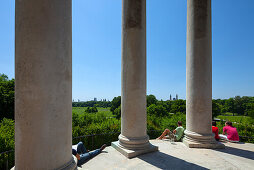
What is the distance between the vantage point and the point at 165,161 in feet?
131

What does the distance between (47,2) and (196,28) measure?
49652 mm

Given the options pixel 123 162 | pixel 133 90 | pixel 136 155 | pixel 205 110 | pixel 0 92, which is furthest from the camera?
pixel 0 92

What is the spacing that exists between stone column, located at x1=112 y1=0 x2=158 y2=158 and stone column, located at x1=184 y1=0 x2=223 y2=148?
17.9 metres

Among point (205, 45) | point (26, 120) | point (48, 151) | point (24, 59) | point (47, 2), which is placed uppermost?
point (205, 45)

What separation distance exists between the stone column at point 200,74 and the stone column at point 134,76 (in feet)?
58.6

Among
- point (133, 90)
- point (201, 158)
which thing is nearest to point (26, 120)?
point (133, 90)

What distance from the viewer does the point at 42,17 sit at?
65.0 feet

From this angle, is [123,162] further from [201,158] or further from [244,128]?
[244,128]

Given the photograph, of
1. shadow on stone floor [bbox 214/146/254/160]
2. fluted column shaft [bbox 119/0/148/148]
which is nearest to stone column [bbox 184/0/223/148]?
shadow on stone floor [bbox 214/146/254/160]

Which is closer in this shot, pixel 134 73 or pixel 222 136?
pixel 134 73

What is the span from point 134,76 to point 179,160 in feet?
89.2

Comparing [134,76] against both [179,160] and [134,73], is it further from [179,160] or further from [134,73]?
[179,160]

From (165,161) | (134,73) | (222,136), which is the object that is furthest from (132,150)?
(222,136)

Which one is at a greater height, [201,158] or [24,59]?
[24,59]
